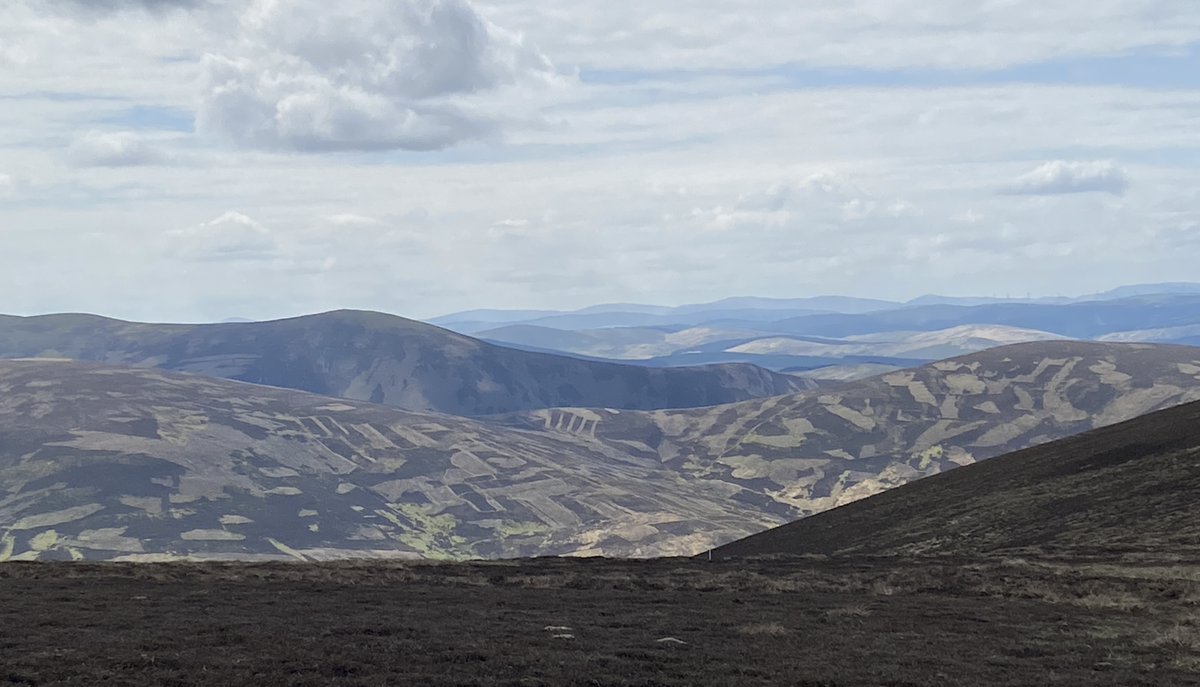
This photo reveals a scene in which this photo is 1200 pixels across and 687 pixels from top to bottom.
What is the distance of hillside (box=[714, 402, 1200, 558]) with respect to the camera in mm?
69562

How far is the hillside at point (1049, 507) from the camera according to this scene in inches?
2739

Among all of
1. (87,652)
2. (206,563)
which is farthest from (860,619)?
(206,563)

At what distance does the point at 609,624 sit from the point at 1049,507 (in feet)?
164

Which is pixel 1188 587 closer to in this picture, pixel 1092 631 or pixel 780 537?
pixel 1092 631

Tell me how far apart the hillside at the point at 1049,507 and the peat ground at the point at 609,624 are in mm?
9715

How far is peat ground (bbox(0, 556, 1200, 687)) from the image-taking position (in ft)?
107

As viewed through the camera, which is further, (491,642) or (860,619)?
(860,619)

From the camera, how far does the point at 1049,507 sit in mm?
81812

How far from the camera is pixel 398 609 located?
47.1 metres

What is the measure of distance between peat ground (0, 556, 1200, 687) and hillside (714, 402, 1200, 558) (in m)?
9.72

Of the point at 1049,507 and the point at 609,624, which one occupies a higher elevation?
the point at 609,624

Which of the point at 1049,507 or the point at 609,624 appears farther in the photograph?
the point at 1049,507

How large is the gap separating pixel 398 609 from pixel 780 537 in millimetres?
58965

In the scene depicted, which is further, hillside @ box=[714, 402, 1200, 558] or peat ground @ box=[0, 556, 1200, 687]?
hillside @ box=[714, 402, 1200, 558]
